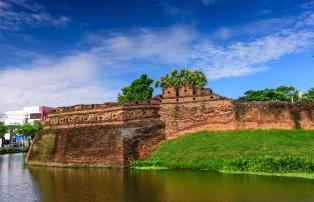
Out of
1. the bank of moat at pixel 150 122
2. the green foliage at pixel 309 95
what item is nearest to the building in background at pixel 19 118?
the bank of moat at pixel 150 122

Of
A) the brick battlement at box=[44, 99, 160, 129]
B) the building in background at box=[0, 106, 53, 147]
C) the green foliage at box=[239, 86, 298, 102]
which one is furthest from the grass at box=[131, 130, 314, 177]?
the building in background at box=[0, 106, 53, 147]

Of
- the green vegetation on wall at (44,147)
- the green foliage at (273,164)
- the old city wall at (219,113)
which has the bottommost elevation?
the green foliage at (273,164)

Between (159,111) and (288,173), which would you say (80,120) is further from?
(288,173)

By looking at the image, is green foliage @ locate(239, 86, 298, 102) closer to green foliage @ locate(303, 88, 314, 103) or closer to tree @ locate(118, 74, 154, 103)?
green foliage @ locate(303, 88, 314, 103)

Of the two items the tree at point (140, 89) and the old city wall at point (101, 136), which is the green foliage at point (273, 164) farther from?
the tree at point (140, 89)

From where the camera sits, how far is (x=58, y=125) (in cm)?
2889

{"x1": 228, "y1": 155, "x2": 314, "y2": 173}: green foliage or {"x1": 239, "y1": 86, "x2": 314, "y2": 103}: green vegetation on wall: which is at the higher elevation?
{"x1": 239, "y1": 86, "x2": 314, "y2": 103}: green vegetation on wall

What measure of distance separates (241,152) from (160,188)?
7.09 m

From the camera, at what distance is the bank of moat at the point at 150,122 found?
21797 millimetres

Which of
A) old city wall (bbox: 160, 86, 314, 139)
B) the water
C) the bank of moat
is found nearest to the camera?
the water

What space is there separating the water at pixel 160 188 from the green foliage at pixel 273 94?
29.5 meters

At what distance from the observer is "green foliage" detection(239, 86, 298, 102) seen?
4519 cm

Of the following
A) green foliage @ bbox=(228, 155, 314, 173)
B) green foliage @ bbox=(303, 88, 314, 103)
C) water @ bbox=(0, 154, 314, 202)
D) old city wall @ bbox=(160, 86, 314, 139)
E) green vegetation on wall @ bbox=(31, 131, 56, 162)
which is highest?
green foliage @ bbox=(303, 88, 314, 103)

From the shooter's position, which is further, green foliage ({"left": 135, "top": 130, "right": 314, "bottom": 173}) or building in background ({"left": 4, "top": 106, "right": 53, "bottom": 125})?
building in background ({"left": 4, "top": 106, "right": 53, "bottom": 125})
